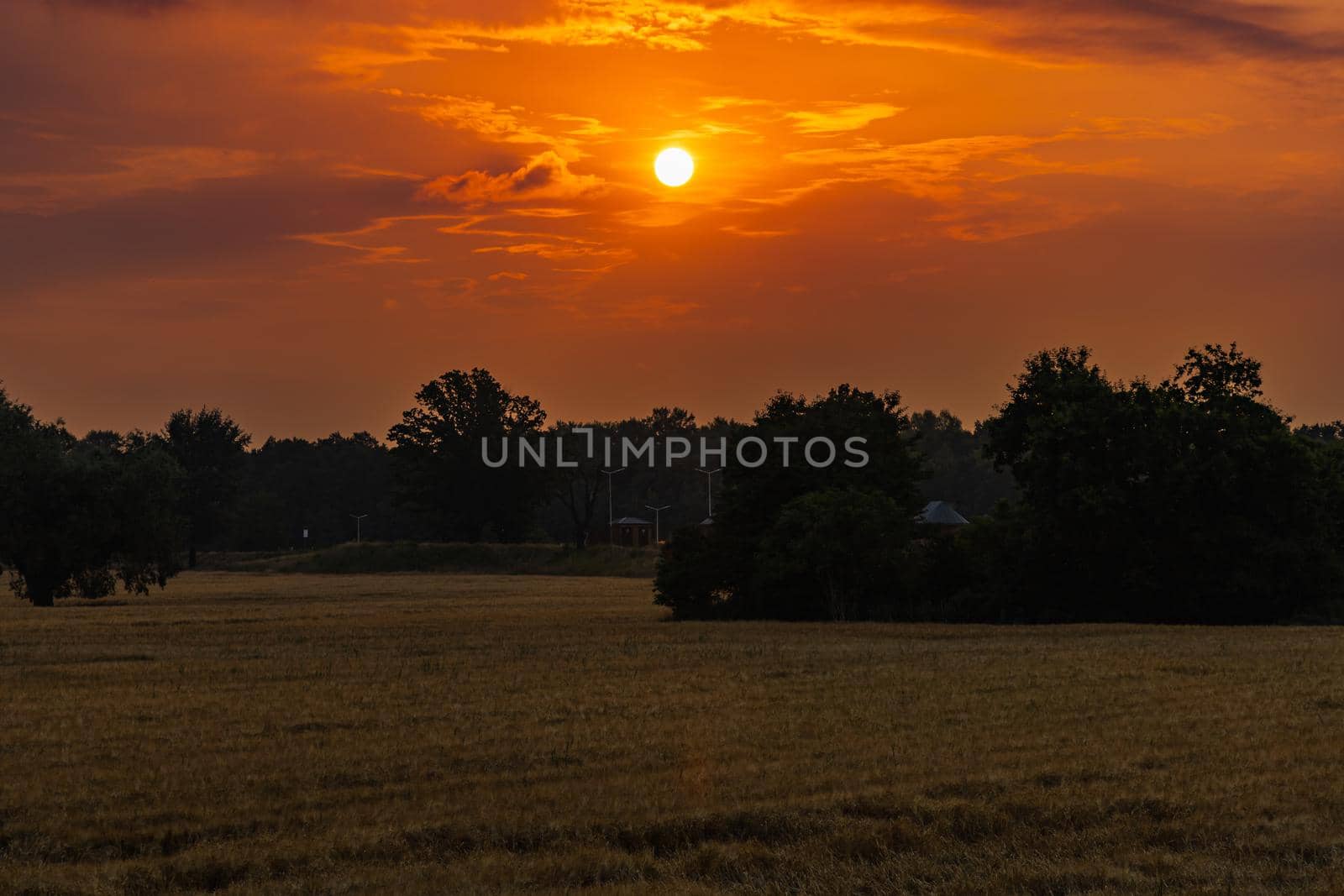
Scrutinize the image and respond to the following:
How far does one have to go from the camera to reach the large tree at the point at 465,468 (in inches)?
7067

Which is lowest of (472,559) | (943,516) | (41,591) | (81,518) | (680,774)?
(680,774)

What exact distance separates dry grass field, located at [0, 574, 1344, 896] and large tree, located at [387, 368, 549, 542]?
14031 cm

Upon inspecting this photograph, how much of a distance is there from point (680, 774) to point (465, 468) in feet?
532

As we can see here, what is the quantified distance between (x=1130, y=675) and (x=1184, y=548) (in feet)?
88.3

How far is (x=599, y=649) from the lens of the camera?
42.3 meters

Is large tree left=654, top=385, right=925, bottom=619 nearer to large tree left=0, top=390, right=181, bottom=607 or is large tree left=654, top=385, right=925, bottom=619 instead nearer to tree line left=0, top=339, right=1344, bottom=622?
tree line left=0, top=339, right=1344, bottom=622

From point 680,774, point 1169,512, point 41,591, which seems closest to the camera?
point 680,774

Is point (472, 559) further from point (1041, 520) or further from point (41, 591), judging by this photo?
point (1041, 520)

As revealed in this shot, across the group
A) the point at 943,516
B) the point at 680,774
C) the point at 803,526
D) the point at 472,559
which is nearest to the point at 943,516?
the point at 943,516

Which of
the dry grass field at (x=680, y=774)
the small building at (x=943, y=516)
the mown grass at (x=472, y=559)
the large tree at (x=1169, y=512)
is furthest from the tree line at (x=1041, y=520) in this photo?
the small building at (x=943, y=516)

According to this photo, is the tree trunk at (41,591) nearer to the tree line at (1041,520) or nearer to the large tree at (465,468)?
the tree line at (1041,520)

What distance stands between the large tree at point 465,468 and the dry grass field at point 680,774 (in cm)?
14031

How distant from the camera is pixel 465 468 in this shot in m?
180

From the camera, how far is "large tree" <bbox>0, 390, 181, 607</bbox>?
Result: 75.6 m
